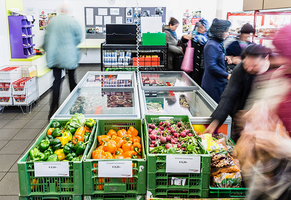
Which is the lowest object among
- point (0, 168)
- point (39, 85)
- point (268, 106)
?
point (0, 168)

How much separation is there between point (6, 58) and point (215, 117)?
18.6 feet

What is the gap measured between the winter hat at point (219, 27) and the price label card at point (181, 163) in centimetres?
212

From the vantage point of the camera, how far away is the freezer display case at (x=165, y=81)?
3.75 meters

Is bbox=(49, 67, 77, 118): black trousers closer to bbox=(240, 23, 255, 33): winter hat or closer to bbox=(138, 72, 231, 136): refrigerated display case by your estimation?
bbox=(138, 72, 231, 136): refrigerated display case

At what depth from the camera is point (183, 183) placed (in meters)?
1.97

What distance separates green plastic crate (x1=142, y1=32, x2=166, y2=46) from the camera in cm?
538

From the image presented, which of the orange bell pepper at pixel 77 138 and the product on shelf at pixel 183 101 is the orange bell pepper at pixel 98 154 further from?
the product on shelf at pixel 183 101

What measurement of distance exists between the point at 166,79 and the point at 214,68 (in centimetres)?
96

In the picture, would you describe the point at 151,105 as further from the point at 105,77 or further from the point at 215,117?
the point at 105,77

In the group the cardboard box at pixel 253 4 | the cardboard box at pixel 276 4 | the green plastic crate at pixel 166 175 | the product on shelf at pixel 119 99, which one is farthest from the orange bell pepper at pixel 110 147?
the cardboard box at pixel 253 4

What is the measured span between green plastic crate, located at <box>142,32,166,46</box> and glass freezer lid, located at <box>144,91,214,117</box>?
194 cm

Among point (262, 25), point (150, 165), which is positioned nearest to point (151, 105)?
point (150, 165)

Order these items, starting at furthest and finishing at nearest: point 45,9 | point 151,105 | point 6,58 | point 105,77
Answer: point 45,9, point 6,58, point 105,77, point 151,105

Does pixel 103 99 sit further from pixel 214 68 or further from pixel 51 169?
pixel 51 169
